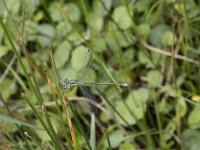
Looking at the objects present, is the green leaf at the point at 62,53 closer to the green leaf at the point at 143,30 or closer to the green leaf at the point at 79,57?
the green leaf at the point at 79,57

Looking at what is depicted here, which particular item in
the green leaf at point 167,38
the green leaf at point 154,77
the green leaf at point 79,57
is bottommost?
the green leaf at point 154,77

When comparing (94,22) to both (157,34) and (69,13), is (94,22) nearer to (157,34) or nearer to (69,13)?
(69,13)

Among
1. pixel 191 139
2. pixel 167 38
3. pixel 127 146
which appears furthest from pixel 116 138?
pixel 167 38

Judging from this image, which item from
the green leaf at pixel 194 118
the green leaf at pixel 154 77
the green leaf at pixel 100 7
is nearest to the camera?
the green leaf at pixel 194 118

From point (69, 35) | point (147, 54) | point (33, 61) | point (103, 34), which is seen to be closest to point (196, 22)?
point (147, 54)

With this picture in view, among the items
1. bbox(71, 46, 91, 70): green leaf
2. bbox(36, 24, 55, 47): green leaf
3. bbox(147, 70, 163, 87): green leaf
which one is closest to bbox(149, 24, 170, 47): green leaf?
bbox(147, 70, 163, 87): green leaf

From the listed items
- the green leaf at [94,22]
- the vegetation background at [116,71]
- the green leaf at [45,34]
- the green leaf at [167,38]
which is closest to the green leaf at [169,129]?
the vegetation background at [116,71]
